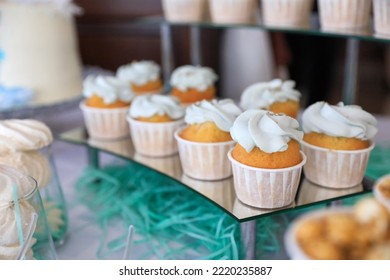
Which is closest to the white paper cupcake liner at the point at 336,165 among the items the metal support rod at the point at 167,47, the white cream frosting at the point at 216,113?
the white cream frosting at the point at 216,113

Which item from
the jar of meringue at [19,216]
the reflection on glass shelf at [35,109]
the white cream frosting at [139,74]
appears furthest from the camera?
the white cream frosting at [139,74]

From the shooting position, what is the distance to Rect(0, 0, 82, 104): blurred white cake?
1.21 metres

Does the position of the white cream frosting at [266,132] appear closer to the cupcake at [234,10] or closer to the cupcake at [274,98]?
the cupcake at [274,98]

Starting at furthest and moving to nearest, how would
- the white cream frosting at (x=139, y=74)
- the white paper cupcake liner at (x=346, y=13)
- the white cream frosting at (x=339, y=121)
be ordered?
the white cream frosting at (x=139, y=74)
the white paper cupcake liner at (x=346, y=13)
the white cream frosting at (x=339, y=121)

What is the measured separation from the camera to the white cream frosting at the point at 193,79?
1.17m

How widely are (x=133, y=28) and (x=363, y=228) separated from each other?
1.75 m

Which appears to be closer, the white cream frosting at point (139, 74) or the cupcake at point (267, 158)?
the cupcake at point (267, 158)

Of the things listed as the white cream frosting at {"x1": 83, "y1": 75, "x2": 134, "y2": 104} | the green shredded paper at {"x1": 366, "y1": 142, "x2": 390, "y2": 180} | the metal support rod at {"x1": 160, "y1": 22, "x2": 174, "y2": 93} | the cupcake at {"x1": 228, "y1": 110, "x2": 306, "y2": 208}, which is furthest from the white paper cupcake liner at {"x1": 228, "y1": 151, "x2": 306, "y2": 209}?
the metal support rod at {"x1": 160, "y1": 22, "x2": 174, "y2": 93}

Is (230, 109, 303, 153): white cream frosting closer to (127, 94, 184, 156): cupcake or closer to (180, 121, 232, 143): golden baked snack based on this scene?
(180, 121, 232, 143): golden baked snack

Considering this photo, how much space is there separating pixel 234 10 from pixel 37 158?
0.54 meters

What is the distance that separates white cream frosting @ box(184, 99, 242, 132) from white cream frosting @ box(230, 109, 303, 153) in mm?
104

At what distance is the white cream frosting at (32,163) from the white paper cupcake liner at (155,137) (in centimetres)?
21

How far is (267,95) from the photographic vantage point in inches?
37.4

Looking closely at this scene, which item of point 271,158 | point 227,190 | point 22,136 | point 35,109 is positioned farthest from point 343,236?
point 35,109
